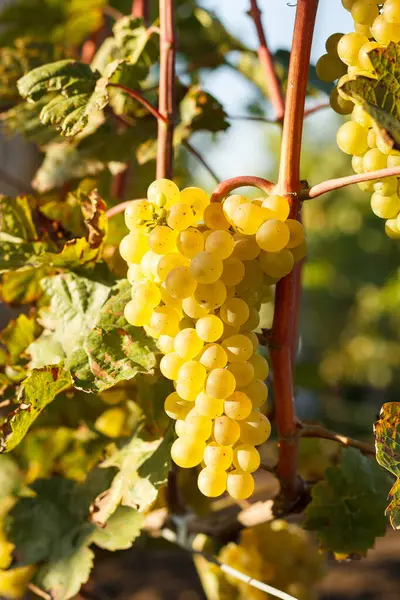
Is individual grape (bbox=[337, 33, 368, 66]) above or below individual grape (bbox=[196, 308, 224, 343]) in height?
above

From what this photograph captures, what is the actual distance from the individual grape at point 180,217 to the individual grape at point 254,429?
0.14 m

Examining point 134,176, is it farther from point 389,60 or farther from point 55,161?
point 389,60

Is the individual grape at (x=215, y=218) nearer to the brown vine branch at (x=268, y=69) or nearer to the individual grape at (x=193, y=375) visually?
the individual grape at (x=193, y=375)

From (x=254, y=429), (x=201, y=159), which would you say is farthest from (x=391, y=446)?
(x=201, y=159)

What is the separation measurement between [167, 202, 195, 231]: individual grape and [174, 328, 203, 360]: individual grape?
71mm

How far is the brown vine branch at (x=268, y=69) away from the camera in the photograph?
0.77 m

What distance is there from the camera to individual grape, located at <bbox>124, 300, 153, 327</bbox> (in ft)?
1.54

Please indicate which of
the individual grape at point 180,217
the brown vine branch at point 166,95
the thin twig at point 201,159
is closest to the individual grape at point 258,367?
the individual grape at point 180,217

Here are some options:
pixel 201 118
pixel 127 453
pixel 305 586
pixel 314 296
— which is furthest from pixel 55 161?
pixel 314 296

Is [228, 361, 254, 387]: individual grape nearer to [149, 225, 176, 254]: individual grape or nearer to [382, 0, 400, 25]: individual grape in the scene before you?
[149, 225, 176, 254]: individual grape

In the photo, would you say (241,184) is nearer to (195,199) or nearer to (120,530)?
(195,199)

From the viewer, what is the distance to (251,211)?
0.44 meters

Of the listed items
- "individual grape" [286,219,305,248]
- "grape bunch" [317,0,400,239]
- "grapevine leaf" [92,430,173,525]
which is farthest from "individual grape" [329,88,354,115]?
"grapevine leaf" [92,430,173,525]

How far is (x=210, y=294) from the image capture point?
0.45 meters
